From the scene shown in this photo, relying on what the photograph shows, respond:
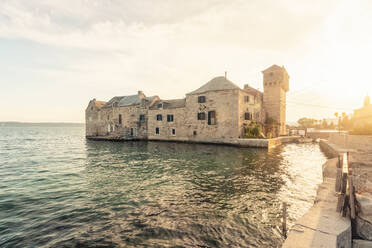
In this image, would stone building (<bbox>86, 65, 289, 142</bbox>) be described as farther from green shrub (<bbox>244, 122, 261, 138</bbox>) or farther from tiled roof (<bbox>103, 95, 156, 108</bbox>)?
green shrub (<bbox>244, 122, 261, 138</bbox>)

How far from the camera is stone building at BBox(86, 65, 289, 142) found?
29.3 meters

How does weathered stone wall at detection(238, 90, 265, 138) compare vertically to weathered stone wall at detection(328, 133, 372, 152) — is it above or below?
above

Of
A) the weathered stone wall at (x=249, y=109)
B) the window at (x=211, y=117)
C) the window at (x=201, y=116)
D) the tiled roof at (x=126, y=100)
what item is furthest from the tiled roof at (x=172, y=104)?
the weathered stone wall at (x=249, y=109)

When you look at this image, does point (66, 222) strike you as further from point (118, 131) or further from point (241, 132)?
point (118, 131)

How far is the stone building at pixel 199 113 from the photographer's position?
1155 inches

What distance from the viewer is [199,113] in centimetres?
3169

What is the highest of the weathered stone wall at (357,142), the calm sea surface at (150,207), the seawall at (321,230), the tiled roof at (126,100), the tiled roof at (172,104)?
the tiled roof at (126,100)

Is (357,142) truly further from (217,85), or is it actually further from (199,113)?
(199,113)

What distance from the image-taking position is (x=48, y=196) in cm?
830

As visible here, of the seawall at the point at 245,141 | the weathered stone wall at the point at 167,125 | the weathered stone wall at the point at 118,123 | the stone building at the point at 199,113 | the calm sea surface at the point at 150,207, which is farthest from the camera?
the weathered stone wall at the point at 118,123

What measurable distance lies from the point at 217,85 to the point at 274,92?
1368cm

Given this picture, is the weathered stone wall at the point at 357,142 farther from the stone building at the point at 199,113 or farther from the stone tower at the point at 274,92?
the stone tower at the point at 274,92

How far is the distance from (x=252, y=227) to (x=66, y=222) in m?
6.24

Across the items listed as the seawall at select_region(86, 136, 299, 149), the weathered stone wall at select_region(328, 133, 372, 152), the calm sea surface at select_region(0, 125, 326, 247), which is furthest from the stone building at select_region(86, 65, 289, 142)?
the calm sea surface at select_region(0, 125, 326, 247)
